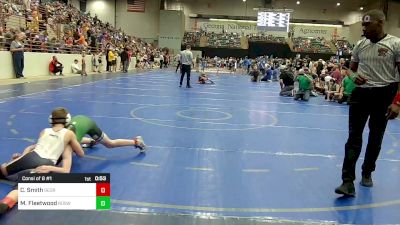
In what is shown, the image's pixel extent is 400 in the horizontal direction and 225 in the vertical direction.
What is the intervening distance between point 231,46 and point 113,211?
152 feet

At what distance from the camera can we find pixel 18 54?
15734 mm

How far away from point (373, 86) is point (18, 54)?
14.9 meters

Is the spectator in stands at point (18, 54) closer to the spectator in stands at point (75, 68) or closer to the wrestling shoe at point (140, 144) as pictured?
the spectator in stands at point (75, 68)

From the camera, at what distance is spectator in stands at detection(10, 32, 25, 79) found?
15500 millimetres

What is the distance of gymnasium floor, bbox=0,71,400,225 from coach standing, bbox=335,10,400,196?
1.58 feet

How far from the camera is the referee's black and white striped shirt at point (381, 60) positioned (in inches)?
150

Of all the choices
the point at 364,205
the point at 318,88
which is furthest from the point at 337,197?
the point at 318,88

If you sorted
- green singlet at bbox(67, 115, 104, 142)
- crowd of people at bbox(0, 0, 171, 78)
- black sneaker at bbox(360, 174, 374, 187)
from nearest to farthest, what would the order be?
1. black sneaker at bbox(360, 174, 374, 187)
2. green singlet at bbox(67, 115, 104, 142)
3. crowd of people at bbox(0, 0, 171, 78)

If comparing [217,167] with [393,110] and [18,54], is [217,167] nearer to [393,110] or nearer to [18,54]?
[393,110]

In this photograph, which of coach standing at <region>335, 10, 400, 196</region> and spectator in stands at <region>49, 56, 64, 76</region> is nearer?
coach standing at <region>335, 10, 400, 196</region>
